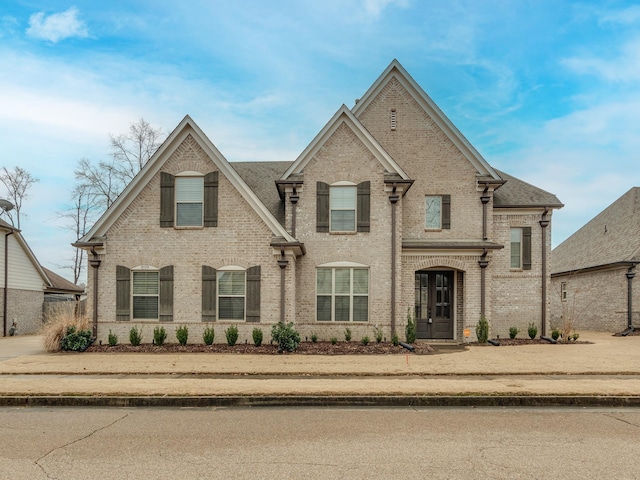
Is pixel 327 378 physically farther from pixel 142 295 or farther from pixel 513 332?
pixel 513 332

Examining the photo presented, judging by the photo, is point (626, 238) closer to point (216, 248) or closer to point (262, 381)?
point (216, 248)

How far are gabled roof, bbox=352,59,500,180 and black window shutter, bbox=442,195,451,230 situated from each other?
5.46ft

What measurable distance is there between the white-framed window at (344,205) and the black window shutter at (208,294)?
4516mm

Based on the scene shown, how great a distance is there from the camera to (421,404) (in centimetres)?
902

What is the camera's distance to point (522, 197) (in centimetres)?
2100

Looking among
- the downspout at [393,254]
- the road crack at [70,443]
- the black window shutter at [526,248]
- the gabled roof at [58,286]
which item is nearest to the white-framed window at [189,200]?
the downspout at [393,254]

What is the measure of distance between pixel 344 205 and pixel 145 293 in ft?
24.4

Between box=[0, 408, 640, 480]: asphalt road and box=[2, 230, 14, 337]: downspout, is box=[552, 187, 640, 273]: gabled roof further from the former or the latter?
box=[2, 230, 14, 337]: downspout

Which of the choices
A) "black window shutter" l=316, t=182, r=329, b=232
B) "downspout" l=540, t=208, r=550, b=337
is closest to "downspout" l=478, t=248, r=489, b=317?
"downspout" l=540, t=208, r=550, b=337

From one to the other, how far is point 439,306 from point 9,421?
50.1 ft

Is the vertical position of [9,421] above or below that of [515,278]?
below

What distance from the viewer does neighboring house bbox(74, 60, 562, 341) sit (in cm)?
1711

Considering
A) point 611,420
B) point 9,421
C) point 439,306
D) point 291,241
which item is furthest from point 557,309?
point 9,421

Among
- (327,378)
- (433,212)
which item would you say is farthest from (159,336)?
(433,212)
